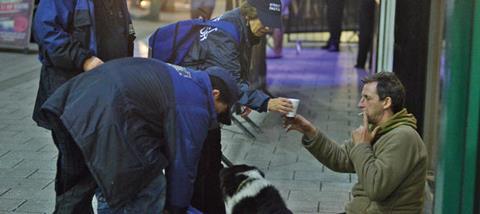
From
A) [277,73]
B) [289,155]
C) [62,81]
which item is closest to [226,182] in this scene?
[62,81]

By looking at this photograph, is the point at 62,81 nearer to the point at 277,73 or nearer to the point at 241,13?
the point at 241,13

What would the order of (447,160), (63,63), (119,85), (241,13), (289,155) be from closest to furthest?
(447,160)
(119,85)
(63,63)
(241,13)
(289,155)

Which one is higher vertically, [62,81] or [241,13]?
[241,13]

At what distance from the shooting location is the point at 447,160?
2.70 meters

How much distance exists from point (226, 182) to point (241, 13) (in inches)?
44.4

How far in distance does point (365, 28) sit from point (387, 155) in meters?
7.56

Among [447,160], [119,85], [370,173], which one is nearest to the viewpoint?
[447,160]

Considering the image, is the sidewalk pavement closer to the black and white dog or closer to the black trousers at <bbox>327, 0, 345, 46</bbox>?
the black trousers at <bbox>327, 0, 345, 46</bbox>

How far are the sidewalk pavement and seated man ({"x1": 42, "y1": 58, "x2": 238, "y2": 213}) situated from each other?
197 cm

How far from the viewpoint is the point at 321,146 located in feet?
14.1

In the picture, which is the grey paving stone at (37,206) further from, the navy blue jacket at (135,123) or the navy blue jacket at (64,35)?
the navy blue jacket at (135,123)

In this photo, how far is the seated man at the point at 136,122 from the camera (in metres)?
3.38

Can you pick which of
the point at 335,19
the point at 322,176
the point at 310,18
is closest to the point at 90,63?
the point at 322,176

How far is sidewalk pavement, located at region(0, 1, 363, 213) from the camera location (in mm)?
5684
